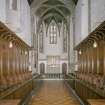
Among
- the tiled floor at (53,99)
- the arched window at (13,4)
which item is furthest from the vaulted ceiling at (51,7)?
the tiled floor at (53,99)

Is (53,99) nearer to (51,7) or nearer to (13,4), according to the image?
(13,4)

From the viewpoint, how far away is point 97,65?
11.6 metres

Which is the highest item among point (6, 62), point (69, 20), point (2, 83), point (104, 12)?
point (69, 20)

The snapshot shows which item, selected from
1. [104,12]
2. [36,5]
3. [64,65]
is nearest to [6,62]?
[104,12]

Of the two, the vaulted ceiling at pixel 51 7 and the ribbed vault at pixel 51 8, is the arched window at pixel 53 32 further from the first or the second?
the vaulted ceiling at pixel 51 7

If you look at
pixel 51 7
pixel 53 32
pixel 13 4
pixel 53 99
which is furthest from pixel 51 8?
pixel 53 99

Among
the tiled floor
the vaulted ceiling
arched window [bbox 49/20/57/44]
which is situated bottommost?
the tiled floor

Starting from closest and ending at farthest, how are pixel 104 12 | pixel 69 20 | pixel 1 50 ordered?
→ pixel 1 50, pixel 104 12, pixel 69 20

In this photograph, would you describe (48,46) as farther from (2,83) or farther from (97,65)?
(2,83)

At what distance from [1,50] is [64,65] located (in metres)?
28.0

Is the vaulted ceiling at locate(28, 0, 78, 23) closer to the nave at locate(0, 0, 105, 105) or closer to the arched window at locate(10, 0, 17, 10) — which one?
the nave at locate(0, 0, 105, 105)

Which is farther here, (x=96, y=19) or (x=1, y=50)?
(x=96, y=19)

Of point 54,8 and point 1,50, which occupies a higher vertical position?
point 54,8

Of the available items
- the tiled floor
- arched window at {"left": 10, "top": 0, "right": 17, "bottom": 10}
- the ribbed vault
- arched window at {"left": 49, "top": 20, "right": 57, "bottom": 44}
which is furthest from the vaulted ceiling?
the tiled floor
